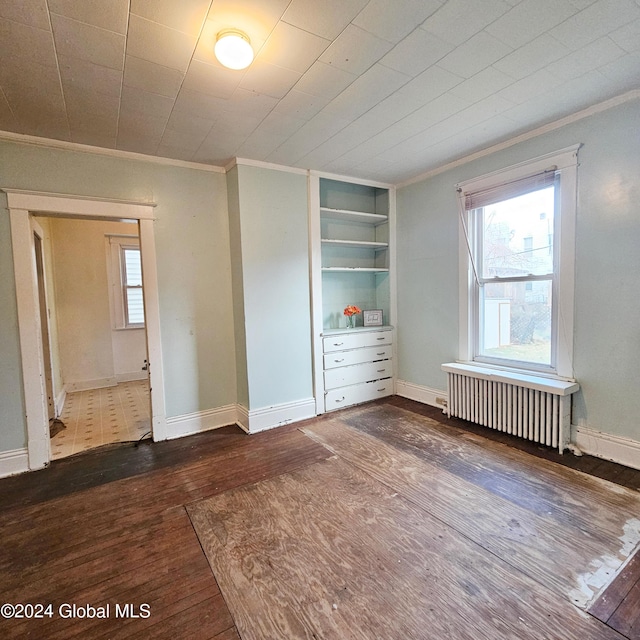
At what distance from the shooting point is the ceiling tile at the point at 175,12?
147cm

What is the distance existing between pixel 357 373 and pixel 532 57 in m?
3.12

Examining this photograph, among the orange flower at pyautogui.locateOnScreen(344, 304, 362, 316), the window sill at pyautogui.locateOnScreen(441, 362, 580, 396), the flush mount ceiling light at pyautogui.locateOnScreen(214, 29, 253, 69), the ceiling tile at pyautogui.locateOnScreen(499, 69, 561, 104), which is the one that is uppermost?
the ceiling tile at pyautogui.locateOnScreen(499, 69, 561, 104)

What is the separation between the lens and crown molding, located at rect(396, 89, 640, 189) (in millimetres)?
2355

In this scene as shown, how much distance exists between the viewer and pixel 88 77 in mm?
1936

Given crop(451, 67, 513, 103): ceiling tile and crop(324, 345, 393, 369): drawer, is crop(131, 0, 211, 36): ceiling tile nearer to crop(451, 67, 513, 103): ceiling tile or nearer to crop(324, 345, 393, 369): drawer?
crop(451, 67, 513, 103): ceiling tile

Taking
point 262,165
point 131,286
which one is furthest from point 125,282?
point 262,165

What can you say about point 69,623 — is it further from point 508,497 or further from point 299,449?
point 508,497

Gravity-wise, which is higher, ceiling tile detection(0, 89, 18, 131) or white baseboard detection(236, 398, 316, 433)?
ceiling tile detection(0, 89, 18, 131)

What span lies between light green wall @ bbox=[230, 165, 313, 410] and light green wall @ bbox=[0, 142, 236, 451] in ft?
1.15

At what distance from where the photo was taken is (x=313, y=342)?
3.72 meters

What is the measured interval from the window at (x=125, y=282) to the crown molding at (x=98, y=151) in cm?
280

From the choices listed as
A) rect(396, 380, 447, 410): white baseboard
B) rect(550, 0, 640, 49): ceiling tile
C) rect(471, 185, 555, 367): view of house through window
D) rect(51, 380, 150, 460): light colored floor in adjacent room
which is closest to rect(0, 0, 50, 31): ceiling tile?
rect(550, 0, 640, 49): ceiling tile

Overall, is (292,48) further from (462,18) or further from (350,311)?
(350,311)

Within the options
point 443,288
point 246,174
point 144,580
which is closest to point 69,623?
point 144,580
